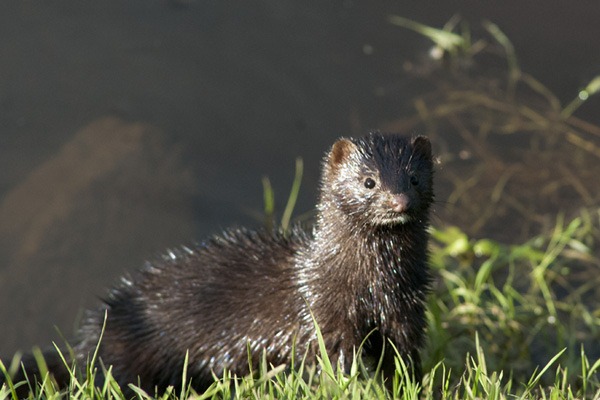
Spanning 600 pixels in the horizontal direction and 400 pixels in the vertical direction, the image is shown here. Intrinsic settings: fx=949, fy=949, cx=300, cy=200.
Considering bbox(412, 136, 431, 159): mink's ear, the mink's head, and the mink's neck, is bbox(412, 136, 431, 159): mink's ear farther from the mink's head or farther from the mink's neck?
the mink's neck

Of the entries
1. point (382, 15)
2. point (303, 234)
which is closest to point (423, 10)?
point (382, 15)

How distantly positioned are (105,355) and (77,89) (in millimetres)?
2655

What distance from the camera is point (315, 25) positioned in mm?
7629

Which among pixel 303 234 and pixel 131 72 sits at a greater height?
pixel 131 72

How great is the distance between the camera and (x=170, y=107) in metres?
7.00

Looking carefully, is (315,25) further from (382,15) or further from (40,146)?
(40,146)

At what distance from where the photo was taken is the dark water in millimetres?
6168

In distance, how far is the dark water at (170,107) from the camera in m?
6.17

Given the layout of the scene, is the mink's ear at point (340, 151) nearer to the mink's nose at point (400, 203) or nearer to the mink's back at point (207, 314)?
the mink's nose at point (400, 203)

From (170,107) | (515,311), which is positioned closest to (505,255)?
(515,311)

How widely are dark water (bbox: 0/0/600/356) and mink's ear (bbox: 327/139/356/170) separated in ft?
6.61

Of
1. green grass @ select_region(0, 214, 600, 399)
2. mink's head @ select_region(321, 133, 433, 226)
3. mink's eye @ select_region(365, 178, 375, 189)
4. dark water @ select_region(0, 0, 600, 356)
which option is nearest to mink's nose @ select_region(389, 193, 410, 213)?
mink's head @ select_region(321, 133, 433, 226)

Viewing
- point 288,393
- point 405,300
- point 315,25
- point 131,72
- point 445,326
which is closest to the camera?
point 288,393

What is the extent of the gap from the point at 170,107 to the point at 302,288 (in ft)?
9.03
